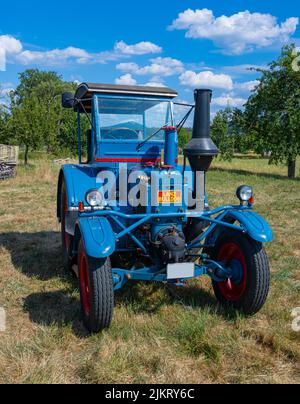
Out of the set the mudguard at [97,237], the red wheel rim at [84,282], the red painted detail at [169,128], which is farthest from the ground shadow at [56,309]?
the red painted detail at [169,128]

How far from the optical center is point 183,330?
3.04 metres

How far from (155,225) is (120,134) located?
4.99 ft

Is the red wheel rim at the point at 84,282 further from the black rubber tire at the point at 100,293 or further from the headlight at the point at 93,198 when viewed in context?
the headlight at the point at 93,198

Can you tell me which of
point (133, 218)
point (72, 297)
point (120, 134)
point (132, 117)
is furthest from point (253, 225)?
point (132, 117)

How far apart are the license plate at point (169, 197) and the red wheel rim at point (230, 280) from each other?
0.65m

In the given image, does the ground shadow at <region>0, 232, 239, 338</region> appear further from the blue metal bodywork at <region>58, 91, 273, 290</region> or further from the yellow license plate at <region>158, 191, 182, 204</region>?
the yellow license plate at <region>158, 191, 182, 204</region>

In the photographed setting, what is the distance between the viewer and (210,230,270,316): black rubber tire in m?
3.20

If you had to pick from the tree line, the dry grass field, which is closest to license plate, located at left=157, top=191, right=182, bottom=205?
the dry grass field

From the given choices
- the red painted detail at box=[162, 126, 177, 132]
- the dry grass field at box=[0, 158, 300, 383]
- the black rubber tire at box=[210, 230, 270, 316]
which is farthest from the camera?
the red painted detail at box=[162, 126, 177, 132]

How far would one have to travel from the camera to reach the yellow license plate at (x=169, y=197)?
335 cm

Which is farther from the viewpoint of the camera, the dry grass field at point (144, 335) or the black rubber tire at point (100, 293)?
the black rubber tire at point (100, 293)

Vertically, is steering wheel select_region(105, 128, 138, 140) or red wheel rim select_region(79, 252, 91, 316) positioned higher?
steering wheel select_region(105, 128, 138, 140)
